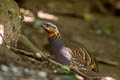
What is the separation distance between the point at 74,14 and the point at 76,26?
1179 millimetres

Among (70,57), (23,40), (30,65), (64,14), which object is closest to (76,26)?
(64,14)

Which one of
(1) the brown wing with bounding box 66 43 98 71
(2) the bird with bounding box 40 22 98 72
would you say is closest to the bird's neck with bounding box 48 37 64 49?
(2) the bird with bounding box 40 22 98 72

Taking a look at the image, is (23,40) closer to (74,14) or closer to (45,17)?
(45,17)

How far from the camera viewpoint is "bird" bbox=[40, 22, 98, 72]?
7.50 meters

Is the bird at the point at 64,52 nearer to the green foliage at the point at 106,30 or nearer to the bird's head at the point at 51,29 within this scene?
the bird's head at the point at 51,29

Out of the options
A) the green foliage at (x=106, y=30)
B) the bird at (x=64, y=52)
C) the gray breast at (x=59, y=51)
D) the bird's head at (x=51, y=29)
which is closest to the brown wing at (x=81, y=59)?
the bird at (x=64, y=52)

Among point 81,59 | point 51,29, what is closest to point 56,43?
point 51,29

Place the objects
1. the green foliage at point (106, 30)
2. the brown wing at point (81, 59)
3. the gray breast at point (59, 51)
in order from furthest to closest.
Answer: the green foliage at point (106, 30) < the brown wing at point (81, 59) < the gray breast at point (59, 51)

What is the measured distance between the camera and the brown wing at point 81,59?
25.0 ft

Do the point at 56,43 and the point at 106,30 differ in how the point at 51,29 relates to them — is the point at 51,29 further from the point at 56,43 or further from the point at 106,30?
the point at 106,30

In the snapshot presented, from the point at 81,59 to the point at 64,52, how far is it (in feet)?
1.36

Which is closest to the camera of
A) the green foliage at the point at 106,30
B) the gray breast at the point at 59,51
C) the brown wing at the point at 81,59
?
the gray breast at the point at 59,51

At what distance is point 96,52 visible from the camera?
44.1 ft

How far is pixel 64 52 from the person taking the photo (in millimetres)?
7535
